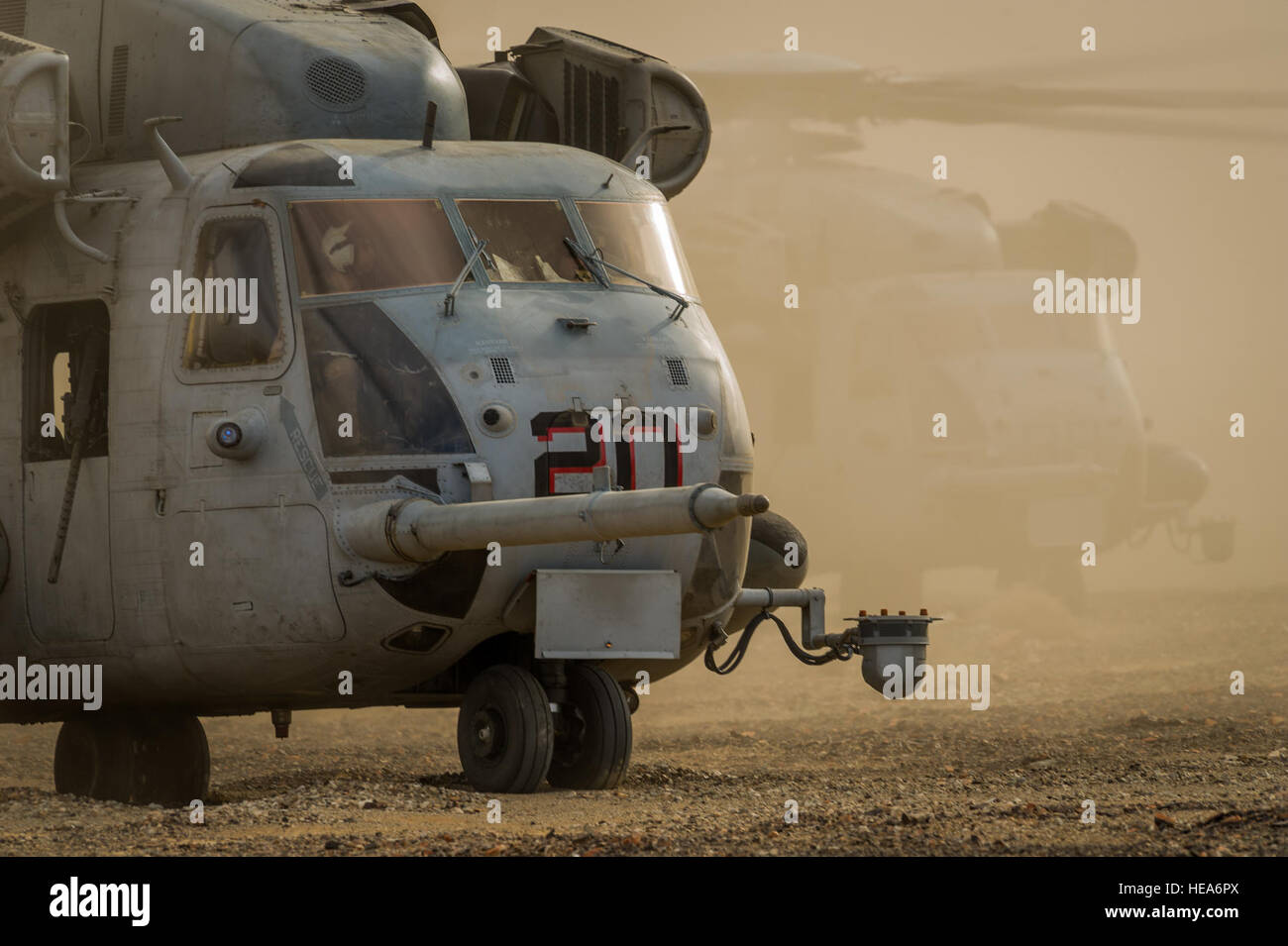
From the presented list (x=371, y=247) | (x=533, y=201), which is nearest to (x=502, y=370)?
(x=371, y=247)

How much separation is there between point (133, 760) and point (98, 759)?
22 centimetres

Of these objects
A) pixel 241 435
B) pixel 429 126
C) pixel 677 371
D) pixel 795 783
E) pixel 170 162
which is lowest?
pixel 795 783

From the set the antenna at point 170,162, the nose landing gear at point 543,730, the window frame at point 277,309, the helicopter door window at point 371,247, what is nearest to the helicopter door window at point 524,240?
the helicopter door window at point 371,247

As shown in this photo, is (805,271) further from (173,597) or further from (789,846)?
(789,846)

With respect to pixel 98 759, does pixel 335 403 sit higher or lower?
higher

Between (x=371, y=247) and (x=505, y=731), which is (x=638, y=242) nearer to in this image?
(x=371, y=247)

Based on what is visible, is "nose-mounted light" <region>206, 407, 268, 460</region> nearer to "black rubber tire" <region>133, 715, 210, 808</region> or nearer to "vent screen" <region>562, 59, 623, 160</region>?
"black rubber tire" <region>133, 715, 210, 808</region>

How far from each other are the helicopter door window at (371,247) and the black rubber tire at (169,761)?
3.23m

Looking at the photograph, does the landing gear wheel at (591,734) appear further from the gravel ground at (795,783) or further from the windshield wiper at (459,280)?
the windshield wiper at (459,280)

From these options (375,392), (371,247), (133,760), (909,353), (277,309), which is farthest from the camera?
(909,353)

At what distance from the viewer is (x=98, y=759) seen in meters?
12.2

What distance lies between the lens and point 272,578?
398 inches

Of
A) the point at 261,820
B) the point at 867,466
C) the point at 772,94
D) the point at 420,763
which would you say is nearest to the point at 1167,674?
the point at 867,466

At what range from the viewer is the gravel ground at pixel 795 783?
8141 mm
